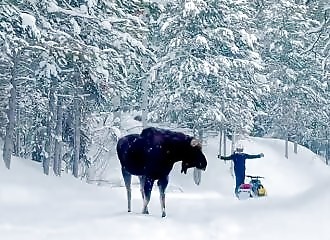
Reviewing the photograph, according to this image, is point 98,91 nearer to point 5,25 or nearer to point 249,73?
point 5,25

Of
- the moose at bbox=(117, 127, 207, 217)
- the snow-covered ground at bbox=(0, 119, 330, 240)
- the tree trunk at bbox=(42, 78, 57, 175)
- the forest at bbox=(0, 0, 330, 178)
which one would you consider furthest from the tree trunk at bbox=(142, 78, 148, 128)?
the moose at bbox=(117, 127, 207, 217)

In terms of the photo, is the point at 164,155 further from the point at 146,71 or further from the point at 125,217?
the point at 146,71

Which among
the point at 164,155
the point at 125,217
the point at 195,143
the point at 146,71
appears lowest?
the point at 125,217

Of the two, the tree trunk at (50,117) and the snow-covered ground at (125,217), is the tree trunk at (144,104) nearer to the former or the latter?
the tree trunk at (50,117)

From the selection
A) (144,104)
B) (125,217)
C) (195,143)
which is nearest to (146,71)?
(144,104)

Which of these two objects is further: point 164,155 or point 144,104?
point 144,104

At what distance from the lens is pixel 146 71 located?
92.2 feet

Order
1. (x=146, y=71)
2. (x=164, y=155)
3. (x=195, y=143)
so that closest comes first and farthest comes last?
1. (x=195, y=143)
2. (x=164, y=155)
3. (x=146, y=71)

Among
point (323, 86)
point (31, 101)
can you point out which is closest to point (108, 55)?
point (31, 101)

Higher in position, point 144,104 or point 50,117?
point 144,104

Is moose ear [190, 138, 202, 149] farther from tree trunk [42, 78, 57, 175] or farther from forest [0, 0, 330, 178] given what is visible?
tree trunk [42, 78, 57, 175]

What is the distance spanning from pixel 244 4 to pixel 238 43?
105 inches

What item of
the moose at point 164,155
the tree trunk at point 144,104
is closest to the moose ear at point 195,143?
the moose at point 164,155

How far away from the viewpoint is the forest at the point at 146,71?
1848 cm
